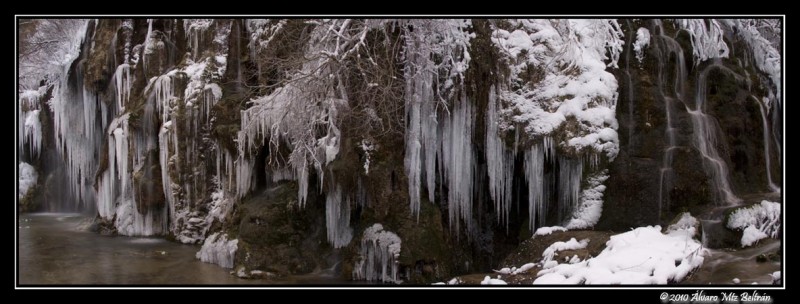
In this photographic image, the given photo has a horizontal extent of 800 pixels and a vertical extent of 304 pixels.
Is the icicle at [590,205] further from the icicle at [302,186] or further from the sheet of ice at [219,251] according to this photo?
the sheet of ice at [219,251]

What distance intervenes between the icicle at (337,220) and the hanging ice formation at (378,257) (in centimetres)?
76

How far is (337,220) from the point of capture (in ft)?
35.8

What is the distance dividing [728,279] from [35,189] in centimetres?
2105

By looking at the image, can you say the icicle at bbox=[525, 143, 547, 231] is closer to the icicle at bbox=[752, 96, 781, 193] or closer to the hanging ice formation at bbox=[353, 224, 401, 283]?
the hanging ice formation at bbox=[353, 224, 401, 283]

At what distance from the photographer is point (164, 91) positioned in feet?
46.8

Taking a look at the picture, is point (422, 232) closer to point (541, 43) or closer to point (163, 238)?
point (541, 43)

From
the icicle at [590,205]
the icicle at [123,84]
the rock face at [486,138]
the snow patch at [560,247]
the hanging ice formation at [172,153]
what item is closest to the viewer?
the snow patch at [560,247]

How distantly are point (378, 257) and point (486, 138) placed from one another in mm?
2744

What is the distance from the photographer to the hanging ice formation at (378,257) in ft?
32.5

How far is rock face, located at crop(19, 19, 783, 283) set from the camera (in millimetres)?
9477

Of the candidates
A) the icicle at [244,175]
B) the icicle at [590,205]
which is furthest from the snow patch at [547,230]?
the icicle at [244,175]

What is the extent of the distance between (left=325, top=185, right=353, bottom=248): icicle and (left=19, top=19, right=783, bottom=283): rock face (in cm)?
3

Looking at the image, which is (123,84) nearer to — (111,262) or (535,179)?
(111,262)

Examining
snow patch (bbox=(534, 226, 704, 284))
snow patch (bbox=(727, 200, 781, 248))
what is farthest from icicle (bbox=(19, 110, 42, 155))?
snow patch (bbox=(727, 200, 781, 248))
